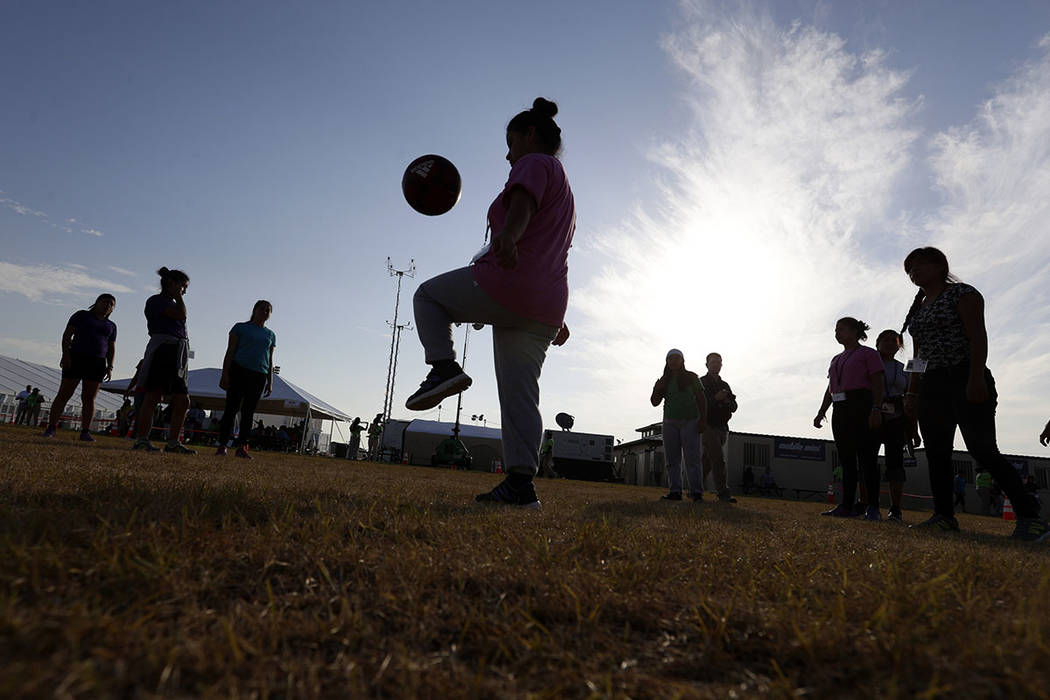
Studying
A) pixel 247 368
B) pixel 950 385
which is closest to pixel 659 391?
pixel 950 385

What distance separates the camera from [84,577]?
3.52 ft

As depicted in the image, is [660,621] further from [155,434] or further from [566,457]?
[566,457]

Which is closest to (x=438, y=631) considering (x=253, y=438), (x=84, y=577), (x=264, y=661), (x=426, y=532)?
(x=264, y=661)

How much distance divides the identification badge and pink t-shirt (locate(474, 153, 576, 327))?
3.05 m

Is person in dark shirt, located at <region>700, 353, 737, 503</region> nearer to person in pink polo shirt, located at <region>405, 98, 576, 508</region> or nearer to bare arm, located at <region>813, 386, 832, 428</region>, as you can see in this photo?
bare arm, located at <region>813, 386, 832, 428</region>

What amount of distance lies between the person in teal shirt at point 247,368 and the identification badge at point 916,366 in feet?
20.7

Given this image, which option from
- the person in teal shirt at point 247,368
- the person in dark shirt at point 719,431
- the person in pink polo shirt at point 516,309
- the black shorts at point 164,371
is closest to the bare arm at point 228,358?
the person in teal shirt at point 247,368

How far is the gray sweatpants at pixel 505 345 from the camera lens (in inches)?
124

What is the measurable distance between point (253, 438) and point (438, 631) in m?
29.2

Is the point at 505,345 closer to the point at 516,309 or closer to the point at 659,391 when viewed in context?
Result: the point at 516,309

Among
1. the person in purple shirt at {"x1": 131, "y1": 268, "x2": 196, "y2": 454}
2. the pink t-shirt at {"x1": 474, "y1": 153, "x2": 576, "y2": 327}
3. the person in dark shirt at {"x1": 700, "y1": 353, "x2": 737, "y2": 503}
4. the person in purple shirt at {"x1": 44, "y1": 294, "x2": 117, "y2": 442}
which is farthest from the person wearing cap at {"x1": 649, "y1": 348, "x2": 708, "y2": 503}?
the person in purple shirt at {"x1": 44, "y1": 294, "x2": 117, "y2": 442}

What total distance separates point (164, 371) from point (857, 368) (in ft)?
23.7

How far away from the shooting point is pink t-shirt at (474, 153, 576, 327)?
3062mm

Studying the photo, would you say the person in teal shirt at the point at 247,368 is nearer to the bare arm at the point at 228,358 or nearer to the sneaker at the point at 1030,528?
the bare arm at the point at 228,358
